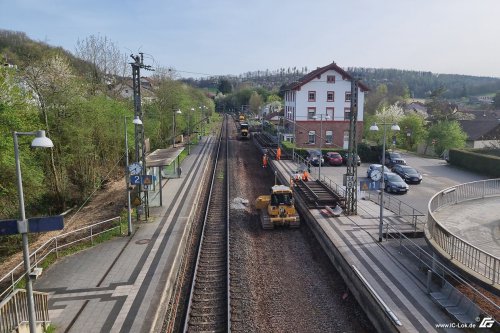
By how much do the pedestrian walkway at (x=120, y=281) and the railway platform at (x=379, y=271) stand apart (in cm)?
632

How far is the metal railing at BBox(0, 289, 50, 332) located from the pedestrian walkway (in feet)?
2.10

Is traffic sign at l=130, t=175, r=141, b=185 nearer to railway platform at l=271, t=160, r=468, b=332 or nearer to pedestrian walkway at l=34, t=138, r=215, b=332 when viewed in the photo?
pedestrian walkway at l=34, t=138, r=215, b=332

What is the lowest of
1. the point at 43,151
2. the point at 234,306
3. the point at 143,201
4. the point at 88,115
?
the point at 234,306

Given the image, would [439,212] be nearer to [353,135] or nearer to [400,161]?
[353,135]

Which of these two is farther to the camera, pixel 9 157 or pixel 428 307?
pixel 9 157

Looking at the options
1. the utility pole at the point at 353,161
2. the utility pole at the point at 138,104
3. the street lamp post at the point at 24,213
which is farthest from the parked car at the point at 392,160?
the street lamp post at the point at 24,213

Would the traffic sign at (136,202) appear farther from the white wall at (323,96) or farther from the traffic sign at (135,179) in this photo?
the white wall at (323,96)

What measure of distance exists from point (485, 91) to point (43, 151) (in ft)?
731

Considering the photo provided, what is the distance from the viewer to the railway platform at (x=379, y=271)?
10.9 metres

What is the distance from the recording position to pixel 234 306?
42.0ft

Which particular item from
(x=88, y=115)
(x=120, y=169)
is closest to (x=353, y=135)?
(x=88, y=115)

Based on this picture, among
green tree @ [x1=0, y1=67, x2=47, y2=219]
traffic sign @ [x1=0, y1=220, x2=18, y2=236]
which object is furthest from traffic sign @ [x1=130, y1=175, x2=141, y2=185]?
traffic sign @ [x1=0, y1=220, x2=18, y2=236]

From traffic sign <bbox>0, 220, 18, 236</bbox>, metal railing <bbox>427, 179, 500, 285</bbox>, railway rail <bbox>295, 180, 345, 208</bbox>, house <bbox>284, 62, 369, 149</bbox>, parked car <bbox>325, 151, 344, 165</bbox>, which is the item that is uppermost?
house <bbox>284, 62, 369, 149</bbox>

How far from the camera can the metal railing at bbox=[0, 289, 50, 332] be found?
9.10 m
